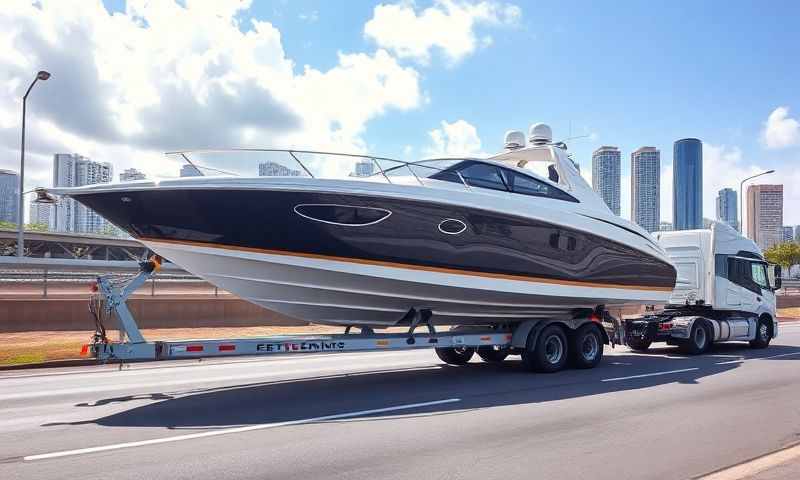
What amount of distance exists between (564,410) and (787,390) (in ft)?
13.4

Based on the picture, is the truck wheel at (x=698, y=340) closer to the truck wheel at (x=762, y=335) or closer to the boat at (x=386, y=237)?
the truck wheel at (x=762, y=335)

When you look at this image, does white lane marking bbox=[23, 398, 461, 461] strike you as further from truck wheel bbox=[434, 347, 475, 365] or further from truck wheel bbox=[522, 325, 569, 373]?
truck wheel bbox=[434, 347, 475, 365]

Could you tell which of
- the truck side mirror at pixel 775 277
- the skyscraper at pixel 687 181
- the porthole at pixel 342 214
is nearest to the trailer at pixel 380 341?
the porthole at pixel 342 214

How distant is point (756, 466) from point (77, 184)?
963 centimetres

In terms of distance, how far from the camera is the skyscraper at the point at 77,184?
9.25 metres

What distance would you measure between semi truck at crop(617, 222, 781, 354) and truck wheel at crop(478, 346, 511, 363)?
3.97 metres

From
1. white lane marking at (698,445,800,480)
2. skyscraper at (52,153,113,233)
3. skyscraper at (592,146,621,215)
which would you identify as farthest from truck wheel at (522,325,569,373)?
skyscraper at (52,153,113,233)

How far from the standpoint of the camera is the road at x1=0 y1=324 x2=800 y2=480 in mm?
5180

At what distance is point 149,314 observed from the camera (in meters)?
16.7

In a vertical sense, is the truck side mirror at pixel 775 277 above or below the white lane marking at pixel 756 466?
above

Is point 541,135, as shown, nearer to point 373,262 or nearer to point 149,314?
point 373,262

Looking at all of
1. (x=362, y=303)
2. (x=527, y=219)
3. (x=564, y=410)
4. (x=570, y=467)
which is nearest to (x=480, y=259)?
(x=527, y=219)

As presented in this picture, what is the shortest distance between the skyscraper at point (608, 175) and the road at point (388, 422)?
359 centimetres

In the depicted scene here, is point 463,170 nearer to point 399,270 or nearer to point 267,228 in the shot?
point 399,270
